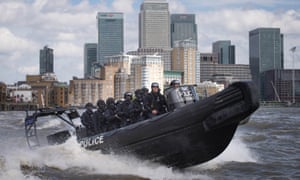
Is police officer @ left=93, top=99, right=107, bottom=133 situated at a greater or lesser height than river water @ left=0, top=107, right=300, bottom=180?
greater

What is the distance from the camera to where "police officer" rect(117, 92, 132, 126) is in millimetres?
12985

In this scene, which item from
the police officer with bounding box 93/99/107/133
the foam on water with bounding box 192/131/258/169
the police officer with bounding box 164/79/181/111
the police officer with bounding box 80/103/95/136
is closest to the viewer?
the police officer with bounding box 164/79/181/111

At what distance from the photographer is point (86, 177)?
456 inches

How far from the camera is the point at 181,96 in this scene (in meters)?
11.4

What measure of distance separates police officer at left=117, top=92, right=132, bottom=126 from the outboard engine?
1.74 m

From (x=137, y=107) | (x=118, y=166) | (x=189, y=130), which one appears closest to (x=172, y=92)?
(x=189, y=130)

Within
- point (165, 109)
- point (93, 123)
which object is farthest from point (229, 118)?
point (93, 123)

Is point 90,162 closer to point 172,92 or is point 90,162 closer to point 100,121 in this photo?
point 100,121

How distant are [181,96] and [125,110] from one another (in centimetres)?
213

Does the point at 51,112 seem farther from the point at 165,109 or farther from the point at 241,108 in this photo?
the point at 241,108

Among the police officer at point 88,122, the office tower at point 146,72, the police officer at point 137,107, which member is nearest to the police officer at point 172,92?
the police officer at point 137,107

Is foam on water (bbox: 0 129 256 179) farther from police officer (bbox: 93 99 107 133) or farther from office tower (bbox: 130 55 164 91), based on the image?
office tower (bbox: 130 55 164 91)

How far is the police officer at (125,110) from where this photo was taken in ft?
42.6

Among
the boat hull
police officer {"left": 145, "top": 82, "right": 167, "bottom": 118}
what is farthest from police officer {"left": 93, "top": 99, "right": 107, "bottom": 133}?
police officer {"left": 145, "top": 82, "right": 167, "bottom": 118}
